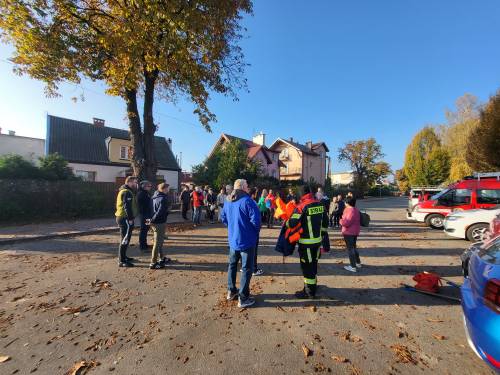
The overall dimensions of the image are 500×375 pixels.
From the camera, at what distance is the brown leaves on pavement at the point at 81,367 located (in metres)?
2.52

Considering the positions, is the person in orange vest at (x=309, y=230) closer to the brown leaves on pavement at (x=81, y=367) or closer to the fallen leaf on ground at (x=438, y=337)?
the fallen leaf on ground at (x=438, y=337)

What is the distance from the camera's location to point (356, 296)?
170 inches

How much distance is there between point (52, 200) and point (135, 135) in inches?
233

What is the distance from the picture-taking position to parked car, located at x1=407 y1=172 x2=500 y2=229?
9.96 metres

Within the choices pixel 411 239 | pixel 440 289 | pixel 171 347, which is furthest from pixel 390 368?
pixel 411 239

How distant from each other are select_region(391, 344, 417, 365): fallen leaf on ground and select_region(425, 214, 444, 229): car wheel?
35.4 feet

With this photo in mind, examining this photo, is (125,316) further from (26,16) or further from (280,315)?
(26,16)

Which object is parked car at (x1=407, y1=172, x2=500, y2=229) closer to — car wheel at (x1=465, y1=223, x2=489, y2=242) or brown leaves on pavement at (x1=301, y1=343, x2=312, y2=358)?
car wheel at (x1=465, y1=223, x2=489, y2=242)

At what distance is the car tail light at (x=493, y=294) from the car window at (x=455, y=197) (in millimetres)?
10756

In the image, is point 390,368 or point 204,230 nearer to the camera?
point 390,368

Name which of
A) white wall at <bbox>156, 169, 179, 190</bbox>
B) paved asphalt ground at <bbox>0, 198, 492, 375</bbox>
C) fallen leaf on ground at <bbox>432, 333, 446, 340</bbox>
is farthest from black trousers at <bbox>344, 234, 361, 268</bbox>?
white wall at <bbox>156, 169, 179, 190</bbox>

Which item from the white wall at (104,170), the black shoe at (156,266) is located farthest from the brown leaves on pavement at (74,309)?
the white wall at (104,170)

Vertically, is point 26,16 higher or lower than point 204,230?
higher

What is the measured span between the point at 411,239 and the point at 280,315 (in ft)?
25.6
